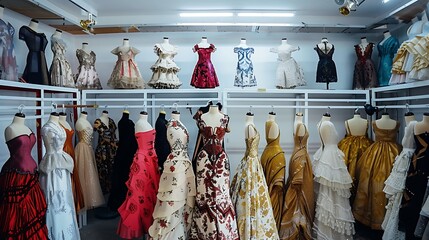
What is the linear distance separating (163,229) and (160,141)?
0.93 meters

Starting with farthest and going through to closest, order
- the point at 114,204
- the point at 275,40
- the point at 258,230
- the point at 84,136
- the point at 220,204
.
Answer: the point at 275,40 → the point at 84,136 → the point at 114,204 → the point at 258,230 → the point at 220,204

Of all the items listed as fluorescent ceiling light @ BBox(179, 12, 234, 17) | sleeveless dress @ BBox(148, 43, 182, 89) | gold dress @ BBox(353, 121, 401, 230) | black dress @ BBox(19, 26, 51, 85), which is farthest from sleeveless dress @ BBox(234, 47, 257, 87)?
black dress @ BBox(19, 26, 51, 85)

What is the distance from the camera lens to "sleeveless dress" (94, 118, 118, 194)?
3.10m

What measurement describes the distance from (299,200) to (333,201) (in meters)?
0.28

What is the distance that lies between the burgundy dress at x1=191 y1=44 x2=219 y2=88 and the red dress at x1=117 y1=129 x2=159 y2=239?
37.6 inches

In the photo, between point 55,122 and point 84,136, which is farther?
point 84,136

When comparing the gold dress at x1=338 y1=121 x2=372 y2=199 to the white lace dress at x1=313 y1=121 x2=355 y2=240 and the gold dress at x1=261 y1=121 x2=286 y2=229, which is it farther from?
the gold dress at x1=261 y1=121 x2=286 y2=229

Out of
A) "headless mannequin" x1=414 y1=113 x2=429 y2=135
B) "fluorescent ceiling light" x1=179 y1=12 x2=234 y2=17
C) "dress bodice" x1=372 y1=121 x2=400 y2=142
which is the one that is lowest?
"dress bodice" x1=372 y1=121 x2=400 y2=142

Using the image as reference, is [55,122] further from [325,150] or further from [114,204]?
[325,150]

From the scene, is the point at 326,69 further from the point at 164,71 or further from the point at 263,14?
the point at 164,71

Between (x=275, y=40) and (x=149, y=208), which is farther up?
(x=275, y=40)

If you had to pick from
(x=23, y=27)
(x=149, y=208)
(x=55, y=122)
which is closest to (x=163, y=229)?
(x=149, y=208)

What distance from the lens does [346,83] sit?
3.73 m

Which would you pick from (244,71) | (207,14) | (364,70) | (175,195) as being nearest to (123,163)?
(175,195)
